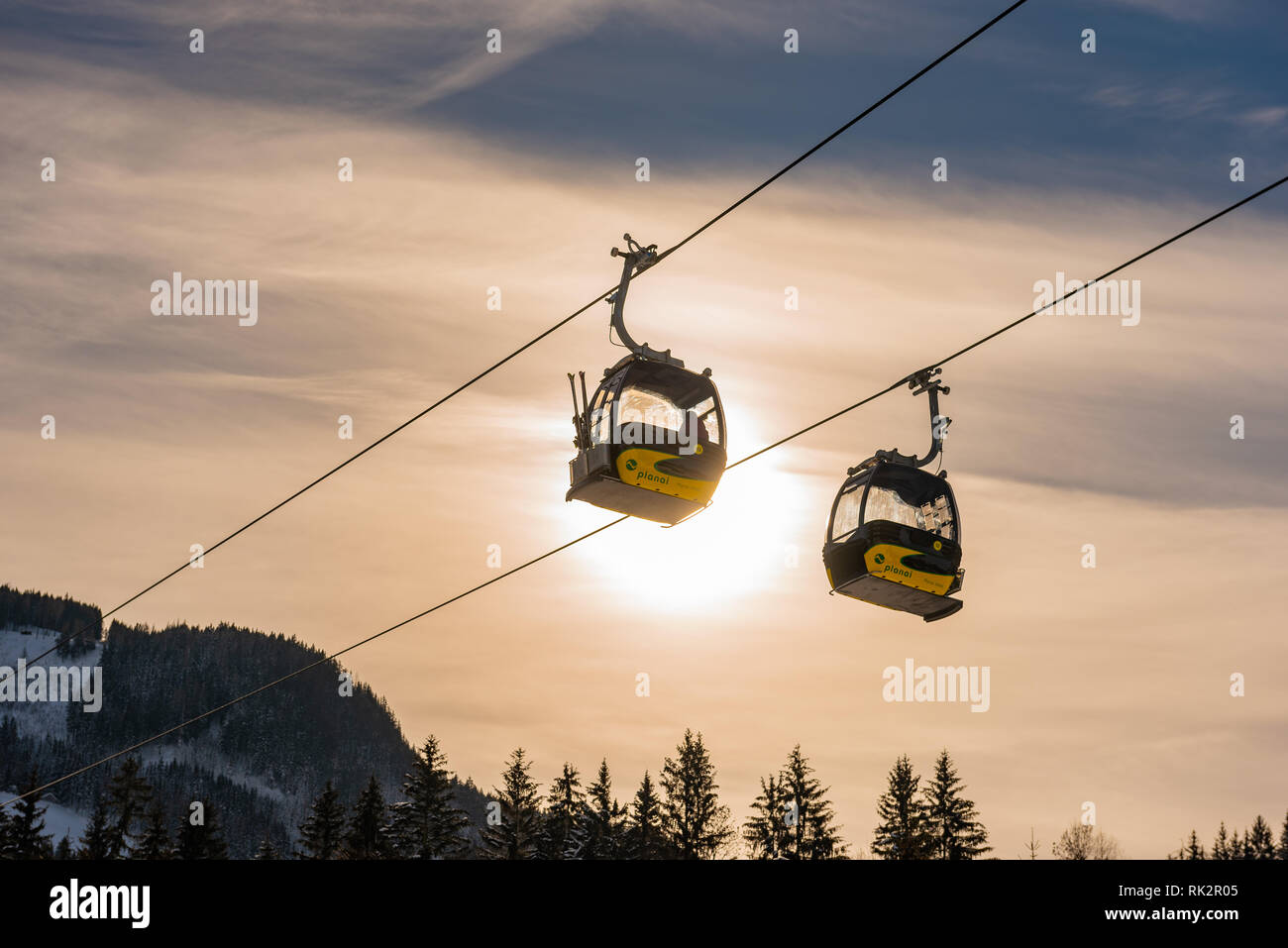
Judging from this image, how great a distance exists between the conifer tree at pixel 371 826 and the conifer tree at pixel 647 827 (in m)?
15.6

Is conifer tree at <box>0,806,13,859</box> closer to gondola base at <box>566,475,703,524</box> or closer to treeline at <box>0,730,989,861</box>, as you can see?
treeline at <box>0,730,989,861</box>

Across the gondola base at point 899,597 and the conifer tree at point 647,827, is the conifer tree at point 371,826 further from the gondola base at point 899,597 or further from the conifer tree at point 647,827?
the gondola base at point 899,597

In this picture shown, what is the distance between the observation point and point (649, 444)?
66.8 ft

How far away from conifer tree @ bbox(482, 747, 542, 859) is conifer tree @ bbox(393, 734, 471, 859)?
6.39 feet

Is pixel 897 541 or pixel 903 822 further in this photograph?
pixel 903 822

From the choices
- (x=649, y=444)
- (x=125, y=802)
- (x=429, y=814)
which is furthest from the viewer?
(x=125, y=802)

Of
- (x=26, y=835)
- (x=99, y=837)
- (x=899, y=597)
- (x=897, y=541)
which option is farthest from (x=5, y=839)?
(x=897, y=541)

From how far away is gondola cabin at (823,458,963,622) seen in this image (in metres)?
20.5

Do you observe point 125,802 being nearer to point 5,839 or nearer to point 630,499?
point 5,839

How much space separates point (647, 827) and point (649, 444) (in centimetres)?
8592

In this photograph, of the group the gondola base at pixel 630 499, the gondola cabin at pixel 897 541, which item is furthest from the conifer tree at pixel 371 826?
the gondola cabin at pixel 897 541
